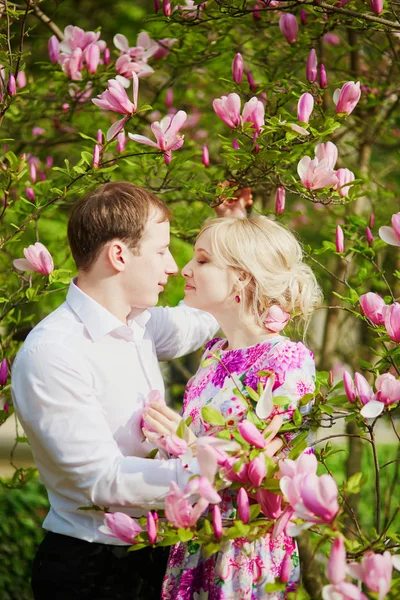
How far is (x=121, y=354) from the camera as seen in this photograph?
2.25 meters

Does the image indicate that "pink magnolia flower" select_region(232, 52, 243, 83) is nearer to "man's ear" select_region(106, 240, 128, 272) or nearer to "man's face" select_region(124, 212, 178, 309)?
"man's face" select_region(124, 212, 178, 309)

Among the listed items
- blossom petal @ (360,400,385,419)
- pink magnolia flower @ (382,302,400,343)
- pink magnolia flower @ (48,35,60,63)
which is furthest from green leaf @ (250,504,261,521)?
pink magnolia flower @ (48,35,60,63)

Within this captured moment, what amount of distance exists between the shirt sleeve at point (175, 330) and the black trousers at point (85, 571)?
2.40 ft

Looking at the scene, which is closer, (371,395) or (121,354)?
(371,395)

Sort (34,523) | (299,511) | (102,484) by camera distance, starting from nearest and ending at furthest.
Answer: (299,511)
(102,484)
(34,523)

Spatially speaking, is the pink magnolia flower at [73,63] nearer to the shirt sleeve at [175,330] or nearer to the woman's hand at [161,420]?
the shirt sleeve at [175,330]

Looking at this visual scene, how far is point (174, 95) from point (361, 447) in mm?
2114

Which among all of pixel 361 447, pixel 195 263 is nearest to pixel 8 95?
pixel 195 263

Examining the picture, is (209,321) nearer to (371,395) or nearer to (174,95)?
(371,395)

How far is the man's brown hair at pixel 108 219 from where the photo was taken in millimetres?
2188

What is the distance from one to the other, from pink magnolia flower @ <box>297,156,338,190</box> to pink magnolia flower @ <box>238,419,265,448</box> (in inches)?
32.1

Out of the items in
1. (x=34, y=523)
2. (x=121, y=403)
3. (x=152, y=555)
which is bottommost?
(x=34, y=523)

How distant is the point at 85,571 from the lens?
6.87 feet

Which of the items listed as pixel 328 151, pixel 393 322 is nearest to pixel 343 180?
pixel 328 151
